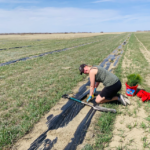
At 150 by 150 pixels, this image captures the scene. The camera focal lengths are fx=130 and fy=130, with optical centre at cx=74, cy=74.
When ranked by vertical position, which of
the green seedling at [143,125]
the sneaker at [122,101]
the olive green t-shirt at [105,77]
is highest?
the olive green t-shirt at [105,77]

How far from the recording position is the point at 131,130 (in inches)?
127

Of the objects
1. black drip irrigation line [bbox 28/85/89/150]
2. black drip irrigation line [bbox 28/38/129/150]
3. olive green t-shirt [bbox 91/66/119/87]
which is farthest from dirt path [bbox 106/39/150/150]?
black drip irrigation line [bbox 28/85/89/150]

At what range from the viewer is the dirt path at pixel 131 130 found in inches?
110

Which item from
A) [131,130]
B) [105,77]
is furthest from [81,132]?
[105,77]

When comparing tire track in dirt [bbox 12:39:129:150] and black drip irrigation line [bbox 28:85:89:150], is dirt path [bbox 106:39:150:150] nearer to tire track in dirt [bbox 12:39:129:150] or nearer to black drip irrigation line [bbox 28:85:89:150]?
tire track in dirt [bbox 12:39:129:150]

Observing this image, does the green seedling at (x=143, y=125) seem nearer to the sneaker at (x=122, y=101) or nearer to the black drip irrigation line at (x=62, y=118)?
the sneaker at (x=122, y=101)

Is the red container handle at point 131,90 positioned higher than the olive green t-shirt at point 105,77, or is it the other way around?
the olive green t-shirt at point 105,77

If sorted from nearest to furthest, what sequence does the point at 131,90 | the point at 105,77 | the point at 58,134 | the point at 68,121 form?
the point at 58,134 < the point at 68,121 < the point at 105,77 < the point at 131,90

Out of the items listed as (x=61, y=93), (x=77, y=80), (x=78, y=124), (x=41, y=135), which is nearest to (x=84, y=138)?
(x=78, y=124)

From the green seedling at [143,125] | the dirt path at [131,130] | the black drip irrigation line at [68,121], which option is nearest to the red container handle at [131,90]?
the dirt path at [131,130]

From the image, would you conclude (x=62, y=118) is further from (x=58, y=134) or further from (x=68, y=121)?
(x=58, y=134)

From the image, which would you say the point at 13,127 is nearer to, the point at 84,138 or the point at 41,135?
the point at 41,135

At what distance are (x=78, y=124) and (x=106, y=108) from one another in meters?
1.00

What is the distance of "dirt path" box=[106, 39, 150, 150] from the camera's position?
2799 millimetres
